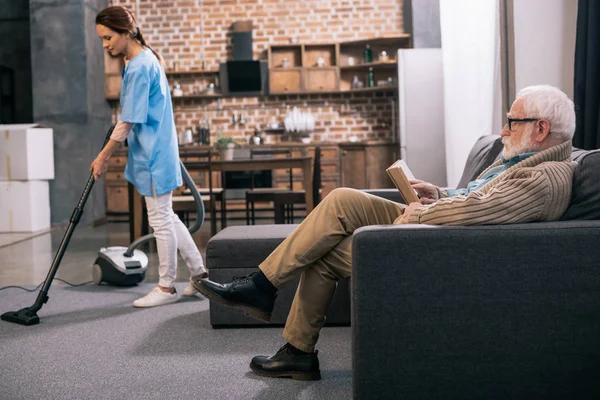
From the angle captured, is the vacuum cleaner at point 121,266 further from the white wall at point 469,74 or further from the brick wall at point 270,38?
the brick wall at point 270,38

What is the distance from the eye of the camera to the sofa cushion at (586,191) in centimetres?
211

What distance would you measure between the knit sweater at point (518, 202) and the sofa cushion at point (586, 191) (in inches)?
1.0

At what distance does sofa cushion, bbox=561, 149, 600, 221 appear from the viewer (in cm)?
211

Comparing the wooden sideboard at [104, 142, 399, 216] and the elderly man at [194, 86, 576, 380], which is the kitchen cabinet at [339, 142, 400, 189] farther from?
the elderly man at [194, 86, 576, 380]

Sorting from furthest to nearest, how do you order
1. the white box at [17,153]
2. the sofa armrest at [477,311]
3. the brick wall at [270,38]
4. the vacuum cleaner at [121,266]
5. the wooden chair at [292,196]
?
1. the brick wall at [270,38]
2. the white box at [17,153]
3. the wooden chair at [292,196]
4. the vacuum cleaner at [121,266]
5. the sofa armrest at [477,311]

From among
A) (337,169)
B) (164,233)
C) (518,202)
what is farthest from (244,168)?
(518,202)

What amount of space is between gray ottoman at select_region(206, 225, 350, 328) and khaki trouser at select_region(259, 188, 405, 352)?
0.80 meters

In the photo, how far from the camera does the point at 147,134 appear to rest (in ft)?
13.3

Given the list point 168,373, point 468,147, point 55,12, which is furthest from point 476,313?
point 55,12

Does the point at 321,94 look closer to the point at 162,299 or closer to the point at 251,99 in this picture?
the point at 251,99

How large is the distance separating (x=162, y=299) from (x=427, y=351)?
2.31m

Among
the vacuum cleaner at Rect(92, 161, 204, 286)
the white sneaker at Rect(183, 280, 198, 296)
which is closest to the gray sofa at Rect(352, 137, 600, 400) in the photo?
the white sneaker at Rect(183, 280, 198, 296)

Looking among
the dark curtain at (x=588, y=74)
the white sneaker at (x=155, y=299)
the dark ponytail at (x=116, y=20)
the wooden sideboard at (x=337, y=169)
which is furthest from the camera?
the wooden sideboard at (x=337, y=169)

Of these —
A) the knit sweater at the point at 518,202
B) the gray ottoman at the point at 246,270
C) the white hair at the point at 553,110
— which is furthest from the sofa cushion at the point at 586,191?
the gray ottoman at the point at 246,270
